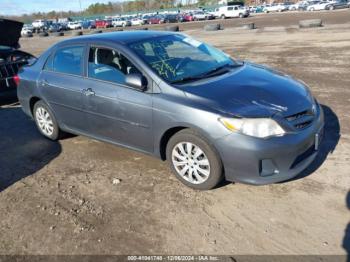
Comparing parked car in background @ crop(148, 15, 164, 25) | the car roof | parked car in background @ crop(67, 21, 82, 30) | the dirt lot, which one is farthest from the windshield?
parked car in background @ crop(67, 21, 82, 30)

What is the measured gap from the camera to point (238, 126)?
3641mm

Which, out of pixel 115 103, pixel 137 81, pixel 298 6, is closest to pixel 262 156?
pixel 137 81

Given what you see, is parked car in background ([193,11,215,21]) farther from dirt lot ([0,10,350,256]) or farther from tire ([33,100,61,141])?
dirt lot ([0,10,350,256])

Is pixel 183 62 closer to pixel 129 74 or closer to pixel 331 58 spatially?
pixel 129 74

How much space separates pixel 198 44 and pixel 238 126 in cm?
205

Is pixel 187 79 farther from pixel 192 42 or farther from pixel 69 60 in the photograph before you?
pixel 69 60

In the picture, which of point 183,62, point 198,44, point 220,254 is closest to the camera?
point 220,254

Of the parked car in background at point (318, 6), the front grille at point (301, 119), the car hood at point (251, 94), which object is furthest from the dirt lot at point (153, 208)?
the parked car in background at point (318, 6)

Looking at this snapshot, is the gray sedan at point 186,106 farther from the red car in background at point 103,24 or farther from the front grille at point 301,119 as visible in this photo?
the red car in background at point 103,24

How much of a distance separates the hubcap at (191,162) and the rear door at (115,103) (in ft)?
1.38

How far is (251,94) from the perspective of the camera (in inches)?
157

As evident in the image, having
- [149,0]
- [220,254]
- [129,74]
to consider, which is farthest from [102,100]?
[149,0]

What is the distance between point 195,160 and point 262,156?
2.48ft

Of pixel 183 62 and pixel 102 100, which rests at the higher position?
pixel 183 62
